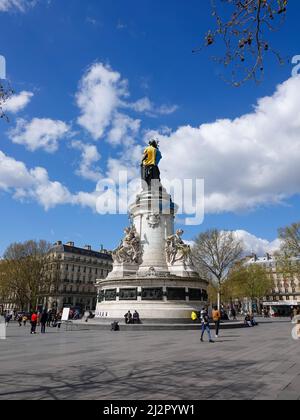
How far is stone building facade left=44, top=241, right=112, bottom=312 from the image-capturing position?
286 feet

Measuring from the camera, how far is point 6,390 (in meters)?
7.59

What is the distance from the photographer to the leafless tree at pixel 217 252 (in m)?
54.8

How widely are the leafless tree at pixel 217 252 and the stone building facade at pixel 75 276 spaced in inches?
1634

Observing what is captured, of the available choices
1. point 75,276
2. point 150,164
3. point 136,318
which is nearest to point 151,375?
point 136,318

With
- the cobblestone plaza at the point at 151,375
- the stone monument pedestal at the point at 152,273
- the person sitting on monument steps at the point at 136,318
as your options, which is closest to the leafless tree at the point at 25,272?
the stone monument pedestal at the point at 152,273

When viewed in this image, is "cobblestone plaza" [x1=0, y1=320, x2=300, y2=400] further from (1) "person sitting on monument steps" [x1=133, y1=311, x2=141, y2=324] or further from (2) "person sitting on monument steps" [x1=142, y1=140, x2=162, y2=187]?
(2) "person sitting on monument steps" [x1=142, y1=140, x2=162, y2=187]

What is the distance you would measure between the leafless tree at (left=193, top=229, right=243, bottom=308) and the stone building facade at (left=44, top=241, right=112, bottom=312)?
136ft

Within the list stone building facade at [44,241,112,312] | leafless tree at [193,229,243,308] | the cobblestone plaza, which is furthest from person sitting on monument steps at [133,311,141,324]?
stone building facade at [44,241,112,312]

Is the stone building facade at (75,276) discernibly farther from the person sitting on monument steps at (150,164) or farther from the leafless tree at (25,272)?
the person sitting on monument steps at (150,164)

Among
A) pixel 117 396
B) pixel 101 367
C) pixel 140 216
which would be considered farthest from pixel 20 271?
pixel 117 396

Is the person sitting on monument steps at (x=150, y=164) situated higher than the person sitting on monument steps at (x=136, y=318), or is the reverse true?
the person sitting on monument steps at (x=150, y=164)
